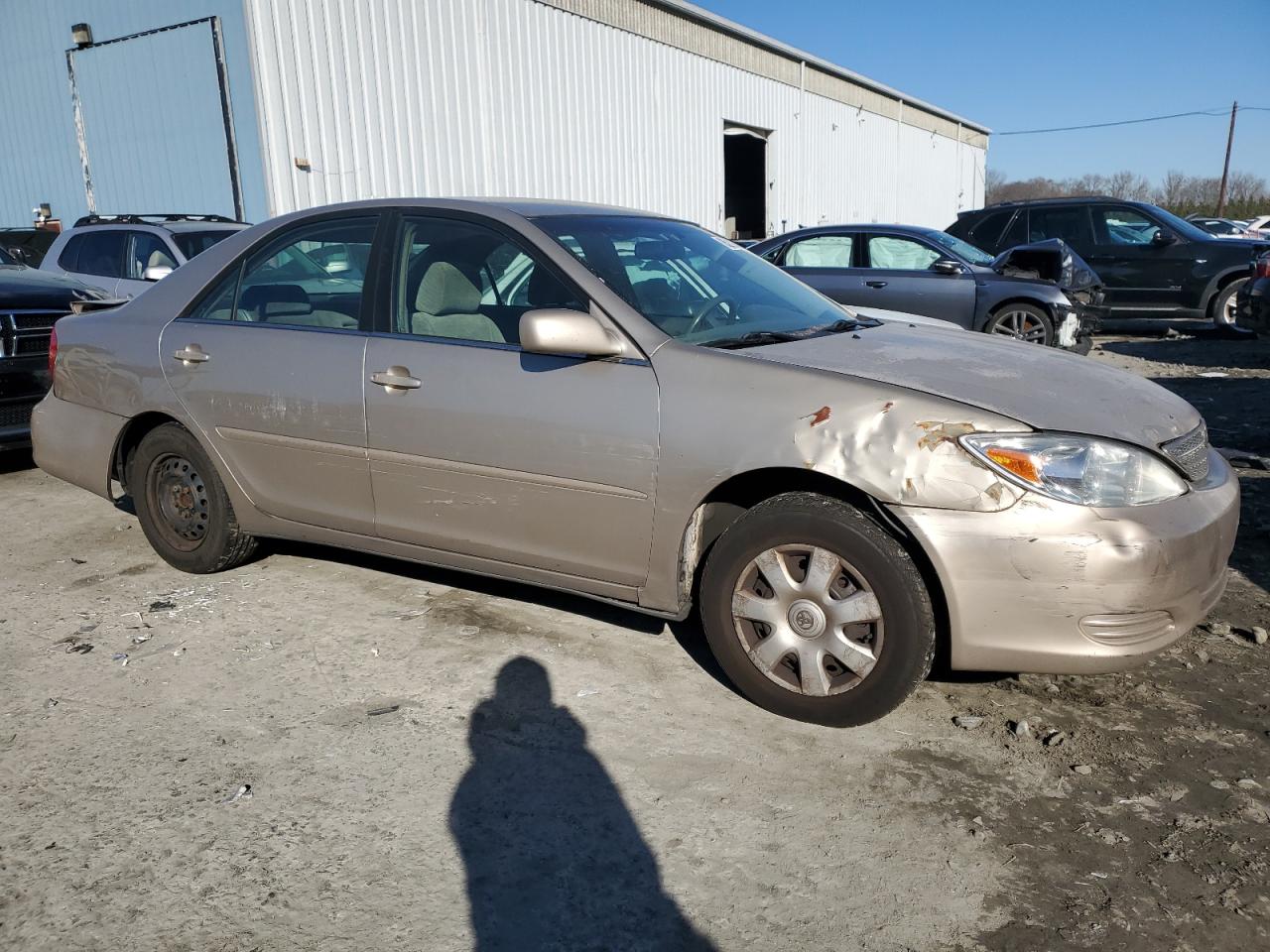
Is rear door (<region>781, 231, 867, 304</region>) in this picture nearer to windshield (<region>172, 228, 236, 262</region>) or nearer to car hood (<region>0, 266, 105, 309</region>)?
windshield (<region>172, 228, 236, 262</region>)

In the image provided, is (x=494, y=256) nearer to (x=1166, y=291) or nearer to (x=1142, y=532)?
(x=1142, y=532)

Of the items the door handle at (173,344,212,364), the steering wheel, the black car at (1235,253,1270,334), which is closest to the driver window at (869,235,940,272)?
the black car at (1235,253,1270,334)

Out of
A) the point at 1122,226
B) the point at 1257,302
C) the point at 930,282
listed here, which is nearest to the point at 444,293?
the point at 930,282

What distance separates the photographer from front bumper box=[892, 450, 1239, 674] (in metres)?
2.67

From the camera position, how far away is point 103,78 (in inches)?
→ 555

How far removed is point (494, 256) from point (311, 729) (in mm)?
1816

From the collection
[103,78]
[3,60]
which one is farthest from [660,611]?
[3,60]

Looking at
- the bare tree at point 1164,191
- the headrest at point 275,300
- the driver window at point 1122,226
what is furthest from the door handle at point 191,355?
the bare tree at point 1164,191

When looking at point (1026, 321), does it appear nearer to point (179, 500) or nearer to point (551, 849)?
point (179, 500)

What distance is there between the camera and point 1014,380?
3.10m

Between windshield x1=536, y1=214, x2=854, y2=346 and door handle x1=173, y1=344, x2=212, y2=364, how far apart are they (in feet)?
5.31

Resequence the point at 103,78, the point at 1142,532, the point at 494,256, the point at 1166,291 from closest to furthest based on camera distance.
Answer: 1. the point at 1142,532
2. the point at 494,256
3. the point at 1166,291
4. the point at 103,78

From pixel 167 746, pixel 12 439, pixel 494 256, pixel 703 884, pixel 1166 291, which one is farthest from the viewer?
pixel 1166 291

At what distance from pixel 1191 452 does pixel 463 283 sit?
8.54 feet
